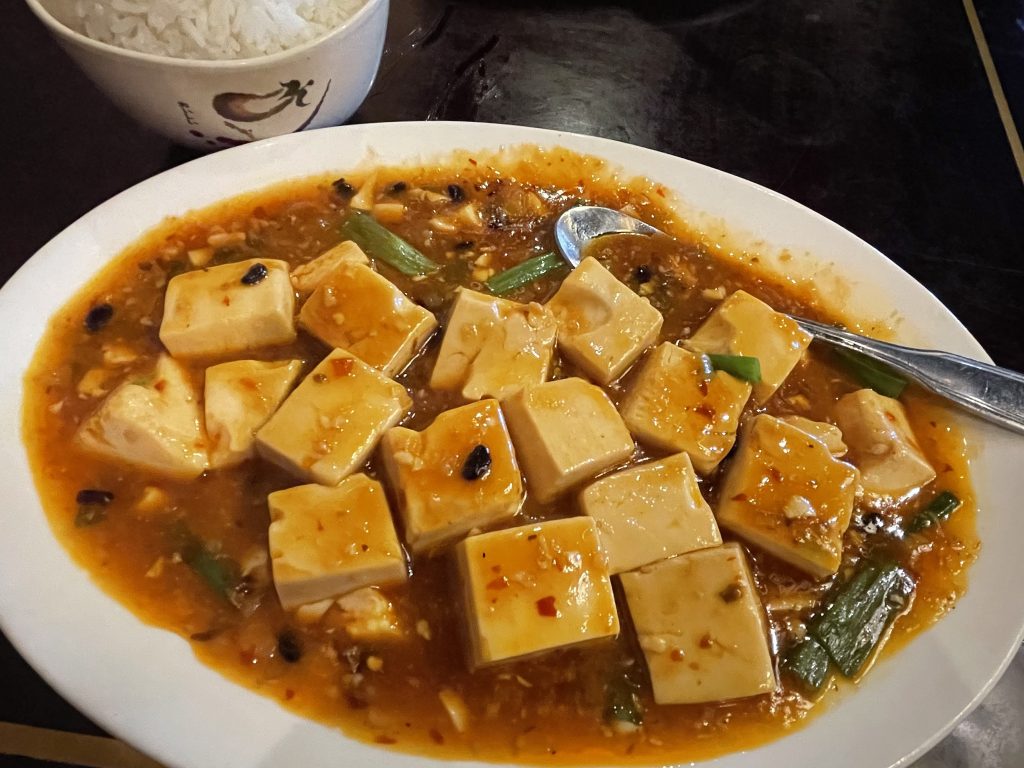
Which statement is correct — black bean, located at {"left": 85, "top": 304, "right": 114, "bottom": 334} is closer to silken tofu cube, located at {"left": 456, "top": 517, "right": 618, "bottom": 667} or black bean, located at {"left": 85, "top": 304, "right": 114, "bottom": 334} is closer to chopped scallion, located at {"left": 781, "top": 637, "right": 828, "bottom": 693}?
silken tofu cube, located at {"left": 456, "top": 517, "right": 618, "bottom": 667}

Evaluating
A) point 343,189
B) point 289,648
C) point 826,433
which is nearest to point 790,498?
point 826,433

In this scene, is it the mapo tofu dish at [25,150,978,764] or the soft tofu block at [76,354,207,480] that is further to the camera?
the soft tofu block at [76,354,207,480]

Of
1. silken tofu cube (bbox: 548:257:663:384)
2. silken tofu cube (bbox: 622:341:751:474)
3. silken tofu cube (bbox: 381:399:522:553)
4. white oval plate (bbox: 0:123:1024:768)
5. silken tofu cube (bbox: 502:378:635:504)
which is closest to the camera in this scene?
white oval plate (bbox: 0:123:1024:768)

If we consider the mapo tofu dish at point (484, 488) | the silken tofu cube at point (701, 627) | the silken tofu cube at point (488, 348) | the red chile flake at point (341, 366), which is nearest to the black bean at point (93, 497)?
the mapo tofu dish at point (484, 488)

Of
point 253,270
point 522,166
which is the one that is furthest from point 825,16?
point 253,270

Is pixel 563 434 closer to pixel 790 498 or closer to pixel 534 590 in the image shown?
pixel 534 590

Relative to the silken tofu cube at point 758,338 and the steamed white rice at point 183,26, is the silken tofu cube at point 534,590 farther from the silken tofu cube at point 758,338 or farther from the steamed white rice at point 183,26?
the steamed white rice at point 183,26

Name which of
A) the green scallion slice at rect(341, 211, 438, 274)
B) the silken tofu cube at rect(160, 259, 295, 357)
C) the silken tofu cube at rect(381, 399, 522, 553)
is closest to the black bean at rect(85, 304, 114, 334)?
the silken tofu cube at rect(160, 259, 295, 357)
